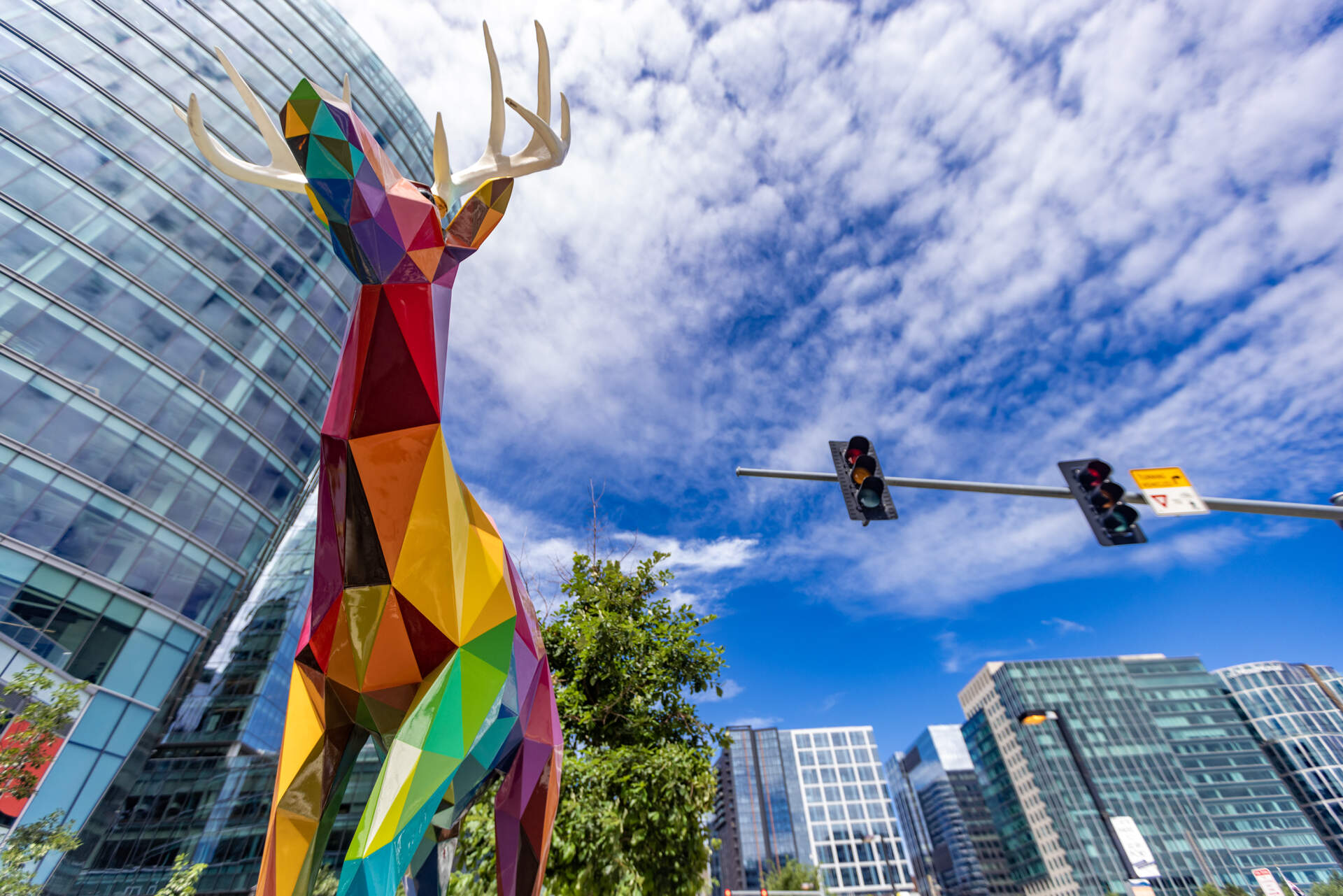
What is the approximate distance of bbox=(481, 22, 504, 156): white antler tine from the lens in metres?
4.23

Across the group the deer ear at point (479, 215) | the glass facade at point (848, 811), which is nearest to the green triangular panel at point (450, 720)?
the deer ear at point (479, 215)

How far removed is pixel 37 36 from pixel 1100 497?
30877 mm

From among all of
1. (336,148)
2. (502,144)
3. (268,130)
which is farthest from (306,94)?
(502,144)

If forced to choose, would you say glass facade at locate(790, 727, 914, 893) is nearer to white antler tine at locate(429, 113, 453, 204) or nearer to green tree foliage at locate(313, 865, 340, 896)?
green tree foliage at locate(313, 865, 340, 896)

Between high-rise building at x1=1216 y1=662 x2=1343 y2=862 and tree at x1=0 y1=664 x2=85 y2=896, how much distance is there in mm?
122104

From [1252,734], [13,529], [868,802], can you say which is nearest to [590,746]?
[13,529]

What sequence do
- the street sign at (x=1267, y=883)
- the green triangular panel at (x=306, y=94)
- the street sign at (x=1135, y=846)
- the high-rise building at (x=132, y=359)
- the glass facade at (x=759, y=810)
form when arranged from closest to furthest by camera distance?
the green triangular panel at (x=306, y=94) → the street sign at (x=1135, y=846) → the street sign at (x=1267, y=883) → the high-rise building at (x=132, y=359) → the glass facade at (x=759, y=810)

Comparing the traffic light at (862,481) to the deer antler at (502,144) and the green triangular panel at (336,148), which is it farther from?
the green triangular panel at (336,148)

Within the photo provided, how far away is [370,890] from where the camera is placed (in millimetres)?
2992

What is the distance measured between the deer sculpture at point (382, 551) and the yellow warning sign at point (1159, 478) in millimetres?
5952

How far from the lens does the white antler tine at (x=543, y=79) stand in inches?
171

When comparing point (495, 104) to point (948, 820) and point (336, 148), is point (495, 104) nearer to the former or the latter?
point (336, 148)

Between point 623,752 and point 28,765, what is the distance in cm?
954

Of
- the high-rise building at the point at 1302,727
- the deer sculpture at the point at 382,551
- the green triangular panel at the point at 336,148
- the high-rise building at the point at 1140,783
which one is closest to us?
the green triangular panel at the point at 336,148
